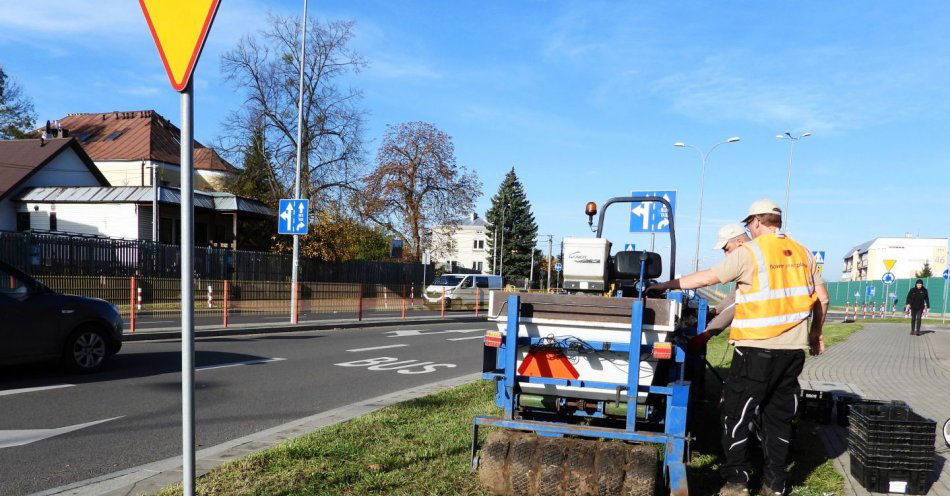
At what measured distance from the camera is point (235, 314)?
868 inches

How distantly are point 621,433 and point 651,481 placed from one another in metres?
0.40

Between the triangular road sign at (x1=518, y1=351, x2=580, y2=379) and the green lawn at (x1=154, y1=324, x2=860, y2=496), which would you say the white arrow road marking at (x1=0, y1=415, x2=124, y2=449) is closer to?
the green lawn at (x1=154, y1=324, x2=860, y2=496)

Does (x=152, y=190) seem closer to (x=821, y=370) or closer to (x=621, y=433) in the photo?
(x=821, y=370)

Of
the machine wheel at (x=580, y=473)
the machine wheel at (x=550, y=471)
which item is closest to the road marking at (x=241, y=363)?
the machine wheel at (x=550, y=471)

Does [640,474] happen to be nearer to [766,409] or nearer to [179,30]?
[766,409]

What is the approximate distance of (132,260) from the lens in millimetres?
24375

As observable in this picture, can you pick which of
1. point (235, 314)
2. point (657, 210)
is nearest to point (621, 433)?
point (657, 210)

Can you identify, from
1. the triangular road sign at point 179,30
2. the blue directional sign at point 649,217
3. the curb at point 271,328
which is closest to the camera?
the triangular road sign at point 179,30

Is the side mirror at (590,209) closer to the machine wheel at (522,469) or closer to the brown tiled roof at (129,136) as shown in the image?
the machine wheel at (522,469)

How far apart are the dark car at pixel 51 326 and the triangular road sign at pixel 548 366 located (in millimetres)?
6695

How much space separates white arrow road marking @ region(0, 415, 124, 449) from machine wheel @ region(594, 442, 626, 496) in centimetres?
495

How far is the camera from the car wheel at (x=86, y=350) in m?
9.05

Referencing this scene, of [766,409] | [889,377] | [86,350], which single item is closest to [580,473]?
[766,409]

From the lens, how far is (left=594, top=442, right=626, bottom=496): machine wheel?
13.1ft
